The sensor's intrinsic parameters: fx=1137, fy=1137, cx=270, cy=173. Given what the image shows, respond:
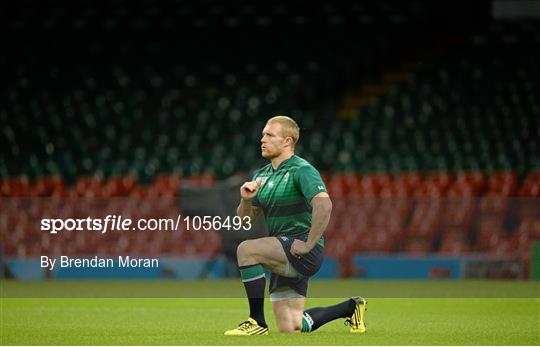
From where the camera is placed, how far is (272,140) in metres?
7.80

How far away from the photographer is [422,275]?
58.1 feet

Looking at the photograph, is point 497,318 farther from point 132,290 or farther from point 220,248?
point 220,248

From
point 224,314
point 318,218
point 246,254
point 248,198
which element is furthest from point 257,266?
point 224,314

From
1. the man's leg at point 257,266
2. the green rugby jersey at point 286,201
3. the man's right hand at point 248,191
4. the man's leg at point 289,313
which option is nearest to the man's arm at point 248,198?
the man's right hand at point 248,191

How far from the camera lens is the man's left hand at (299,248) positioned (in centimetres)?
759

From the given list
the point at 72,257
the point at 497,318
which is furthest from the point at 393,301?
the point at 72,257

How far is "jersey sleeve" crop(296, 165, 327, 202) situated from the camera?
24.9 ft

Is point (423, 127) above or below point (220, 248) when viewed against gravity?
above

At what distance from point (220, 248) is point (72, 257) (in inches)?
88.1

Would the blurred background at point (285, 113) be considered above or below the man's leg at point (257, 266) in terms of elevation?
above

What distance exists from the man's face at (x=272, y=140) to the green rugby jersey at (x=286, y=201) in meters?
0.14

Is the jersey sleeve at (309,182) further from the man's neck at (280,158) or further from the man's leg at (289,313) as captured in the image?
the man's leg at (289,313)

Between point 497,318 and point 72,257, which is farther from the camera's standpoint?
point 72,257

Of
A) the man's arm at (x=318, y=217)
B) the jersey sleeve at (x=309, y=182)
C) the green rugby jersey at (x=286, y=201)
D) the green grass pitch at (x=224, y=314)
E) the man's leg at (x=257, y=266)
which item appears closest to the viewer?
the man's arm at (x=318, y=217)
